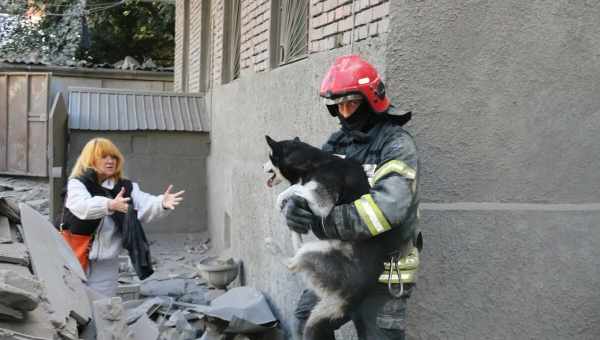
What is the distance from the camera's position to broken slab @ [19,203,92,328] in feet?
10.2

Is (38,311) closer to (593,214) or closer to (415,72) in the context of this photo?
(415,72)

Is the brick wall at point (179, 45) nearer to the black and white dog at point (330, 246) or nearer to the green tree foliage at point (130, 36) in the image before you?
the green tree foliage at point (130, 36)

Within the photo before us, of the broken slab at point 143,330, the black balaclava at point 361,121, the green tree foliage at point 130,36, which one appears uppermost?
the green tree foliage at point 130,36

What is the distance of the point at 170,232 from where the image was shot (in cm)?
858

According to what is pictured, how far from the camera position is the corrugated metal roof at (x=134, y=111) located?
827 centimetres

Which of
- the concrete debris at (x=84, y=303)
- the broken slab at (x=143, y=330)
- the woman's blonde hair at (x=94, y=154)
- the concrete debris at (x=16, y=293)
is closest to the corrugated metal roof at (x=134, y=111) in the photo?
the concrete debris at (x=84, y=303)

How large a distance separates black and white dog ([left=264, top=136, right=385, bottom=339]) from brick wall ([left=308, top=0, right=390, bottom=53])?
3.69ft

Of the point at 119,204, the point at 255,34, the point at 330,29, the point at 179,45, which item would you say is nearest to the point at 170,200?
the point at 119,204

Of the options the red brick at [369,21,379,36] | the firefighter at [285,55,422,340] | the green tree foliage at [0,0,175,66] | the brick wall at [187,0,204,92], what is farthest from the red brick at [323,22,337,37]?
the green tree foliage at [0,0,175,66]

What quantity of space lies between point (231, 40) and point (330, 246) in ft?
20.5

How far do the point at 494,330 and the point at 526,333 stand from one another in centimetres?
22

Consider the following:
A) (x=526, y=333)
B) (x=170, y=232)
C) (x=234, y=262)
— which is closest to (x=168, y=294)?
(x=234, y=262)

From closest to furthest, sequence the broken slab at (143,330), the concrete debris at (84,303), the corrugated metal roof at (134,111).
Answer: the concrete debris at (84,303) < the broken slab at (143,330) < the corrugated metal roof at (134,111)

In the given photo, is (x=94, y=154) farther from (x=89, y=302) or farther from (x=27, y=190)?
(x=27, y=190)
